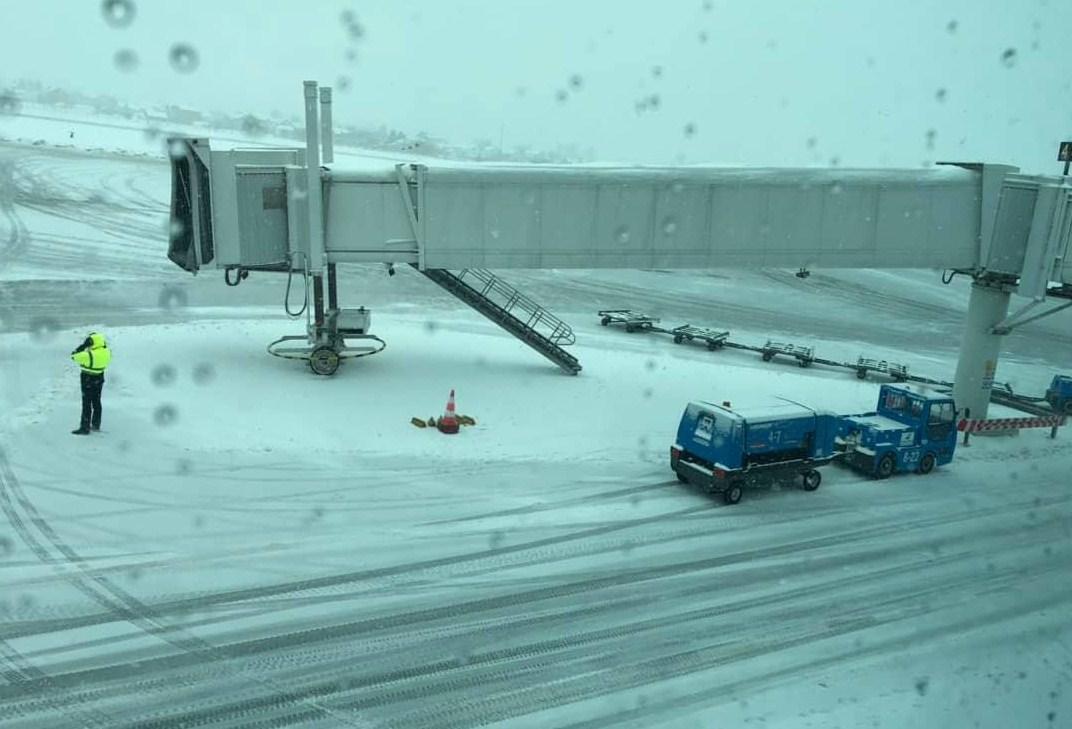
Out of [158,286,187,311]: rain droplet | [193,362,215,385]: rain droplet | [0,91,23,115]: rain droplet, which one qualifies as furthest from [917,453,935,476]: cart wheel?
[0,91,23,115]: rain droplet

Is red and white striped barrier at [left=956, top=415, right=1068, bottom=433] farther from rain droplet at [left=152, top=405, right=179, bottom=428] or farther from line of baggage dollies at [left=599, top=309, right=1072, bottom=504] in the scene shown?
rain droplet at [left=152, top=405, right=179, bottom=428]

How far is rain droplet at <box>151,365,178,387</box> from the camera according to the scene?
62.3 ft

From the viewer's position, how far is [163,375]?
1947cm

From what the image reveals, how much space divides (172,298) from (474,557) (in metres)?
19.6

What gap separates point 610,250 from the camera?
20.8 m

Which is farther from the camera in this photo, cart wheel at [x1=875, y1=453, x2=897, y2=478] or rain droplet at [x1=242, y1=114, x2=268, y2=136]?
rain droplet at [x1=242, y1=114, x2=268, y2=136]

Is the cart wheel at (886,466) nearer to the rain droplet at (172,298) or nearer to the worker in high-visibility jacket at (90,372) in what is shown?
the worker in high-visibility jacket at (90,372)

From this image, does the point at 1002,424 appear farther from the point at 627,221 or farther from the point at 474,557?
the point at 474,557

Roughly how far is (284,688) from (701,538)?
706cm

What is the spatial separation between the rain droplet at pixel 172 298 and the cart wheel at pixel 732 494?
61.6ft

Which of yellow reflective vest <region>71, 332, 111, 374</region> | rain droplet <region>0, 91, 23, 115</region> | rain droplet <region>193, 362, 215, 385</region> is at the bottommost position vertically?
rain droplet <region>193, 362, 215, 385</region>

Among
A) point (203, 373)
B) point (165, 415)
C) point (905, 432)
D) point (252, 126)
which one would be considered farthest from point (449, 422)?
point (252, 126)

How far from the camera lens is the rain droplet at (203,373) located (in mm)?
19344

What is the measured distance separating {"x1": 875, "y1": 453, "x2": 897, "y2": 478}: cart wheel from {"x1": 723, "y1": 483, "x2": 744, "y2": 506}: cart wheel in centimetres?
367
